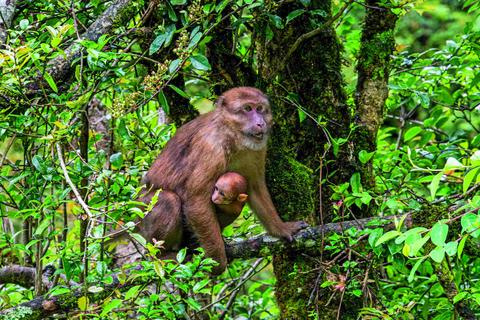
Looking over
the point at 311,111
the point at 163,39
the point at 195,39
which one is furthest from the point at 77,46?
the point at 311,111

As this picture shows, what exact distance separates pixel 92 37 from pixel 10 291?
247 cm

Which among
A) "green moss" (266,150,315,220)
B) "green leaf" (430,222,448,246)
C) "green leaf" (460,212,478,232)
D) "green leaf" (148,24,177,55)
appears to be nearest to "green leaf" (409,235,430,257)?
"green leaf" (430,222,448,246)

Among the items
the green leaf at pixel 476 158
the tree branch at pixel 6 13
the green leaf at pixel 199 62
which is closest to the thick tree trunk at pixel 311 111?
the green leaf at pixel 199 62

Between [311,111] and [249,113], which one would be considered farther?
[311,111]

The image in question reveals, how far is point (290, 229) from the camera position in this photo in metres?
5.65

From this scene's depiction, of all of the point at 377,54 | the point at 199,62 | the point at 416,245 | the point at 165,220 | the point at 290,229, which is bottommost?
the point at 290,229

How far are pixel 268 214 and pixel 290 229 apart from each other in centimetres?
34

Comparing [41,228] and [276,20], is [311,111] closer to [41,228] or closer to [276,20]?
[276,20]

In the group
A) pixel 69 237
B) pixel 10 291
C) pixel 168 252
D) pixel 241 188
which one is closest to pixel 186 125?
pixel 241 188

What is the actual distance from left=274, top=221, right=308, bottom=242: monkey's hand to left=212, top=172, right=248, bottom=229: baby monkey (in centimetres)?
51

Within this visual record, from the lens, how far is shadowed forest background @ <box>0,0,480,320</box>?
15.2 ft

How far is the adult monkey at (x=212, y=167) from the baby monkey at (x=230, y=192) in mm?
71

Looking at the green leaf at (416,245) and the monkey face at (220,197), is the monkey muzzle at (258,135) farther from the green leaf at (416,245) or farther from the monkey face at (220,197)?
the green leaf at (416,245)

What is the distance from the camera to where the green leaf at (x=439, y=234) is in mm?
3479
